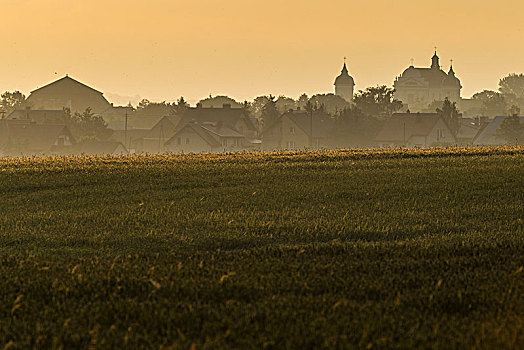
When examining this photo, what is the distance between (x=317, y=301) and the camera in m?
9.49

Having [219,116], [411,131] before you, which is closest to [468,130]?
[411,131]

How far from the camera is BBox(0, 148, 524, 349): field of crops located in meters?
8.45

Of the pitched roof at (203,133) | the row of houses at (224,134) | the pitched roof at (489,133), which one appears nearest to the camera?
the row of houses at (224,134)

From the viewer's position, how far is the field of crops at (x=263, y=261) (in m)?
8.45

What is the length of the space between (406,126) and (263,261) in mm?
111812

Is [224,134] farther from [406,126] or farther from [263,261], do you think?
[263,261]

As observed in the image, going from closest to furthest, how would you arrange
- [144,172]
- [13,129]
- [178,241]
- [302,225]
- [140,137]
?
[178,241] → [302,225] → [144,172] → [13,129] → [140,137]

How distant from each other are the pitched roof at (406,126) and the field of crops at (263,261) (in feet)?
309

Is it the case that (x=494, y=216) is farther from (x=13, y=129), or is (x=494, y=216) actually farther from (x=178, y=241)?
(x=13, y=129)

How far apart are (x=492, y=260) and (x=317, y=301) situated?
13.1 ft

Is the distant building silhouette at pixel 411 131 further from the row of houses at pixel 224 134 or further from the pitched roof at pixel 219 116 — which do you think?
the pitched roof at pixel 219 116

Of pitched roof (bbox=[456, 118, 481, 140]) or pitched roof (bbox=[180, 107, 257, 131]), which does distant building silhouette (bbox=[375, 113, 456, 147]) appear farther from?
pitched roof (bbox=[180, 107, 257, 131])

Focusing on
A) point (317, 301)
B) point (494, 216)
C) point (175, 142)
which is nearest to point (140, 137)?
point (175, 142)

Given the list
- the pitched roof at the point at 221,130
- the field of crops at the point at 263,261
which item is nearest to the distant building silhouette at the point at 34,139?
the pitched roof at the point at 221,130
